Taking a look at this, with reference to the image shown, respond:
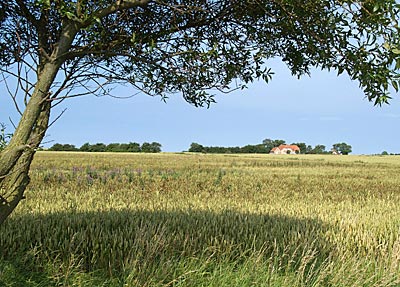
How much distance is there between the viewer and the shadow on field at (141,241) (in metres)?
5.80

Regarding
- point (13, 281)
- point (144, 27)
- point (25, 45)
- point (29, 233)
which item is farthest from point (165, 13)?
point (29, 233)

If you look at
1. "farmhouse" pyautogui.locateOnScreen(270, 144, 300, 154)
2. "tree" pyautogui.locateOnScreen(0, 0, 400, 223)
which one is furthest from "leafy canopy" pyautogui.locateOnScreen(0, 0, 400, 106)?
"farmhouse" pyautogui.locateOnScreen(270, 144, 300, 154)

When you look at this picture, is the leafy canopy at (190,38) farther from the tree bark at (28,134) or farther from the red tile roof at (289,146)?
the red tile roof at (289,146)

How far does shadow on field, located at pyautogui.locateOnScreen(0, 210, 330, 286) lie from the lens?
228 inches

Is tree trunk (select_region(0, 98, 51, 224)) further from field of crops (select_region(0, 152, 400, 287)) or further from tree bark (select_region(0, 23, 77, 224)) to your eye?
field of crops (select_region(0, 152, 400, 287))

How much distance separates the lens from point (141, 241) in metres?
6.32

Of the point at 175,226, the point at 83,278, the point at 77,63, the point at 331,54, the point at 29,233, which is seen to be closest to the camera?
the point at 331,54

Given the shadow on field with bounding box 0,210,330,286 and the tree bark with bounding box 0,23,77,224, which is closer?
the tree bark with bounding box 0,23,77,224

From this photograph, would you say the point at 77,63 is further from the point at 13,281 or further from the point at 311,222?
the point at 311,222

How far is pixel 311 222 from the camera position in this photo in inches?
370

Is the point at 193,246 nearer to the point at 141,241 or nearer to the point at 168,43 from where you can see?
the point at 141,241

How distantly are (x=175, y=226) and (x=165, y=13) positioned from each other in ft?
14.7

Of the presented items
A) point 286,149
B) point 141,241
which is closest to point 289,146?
point 286,149

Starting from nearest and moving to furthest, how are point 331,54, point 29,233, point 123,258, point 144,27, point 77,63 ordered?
point 331,54 → point 77,63 → point 144,27 → point 123,258 → point 29,233
